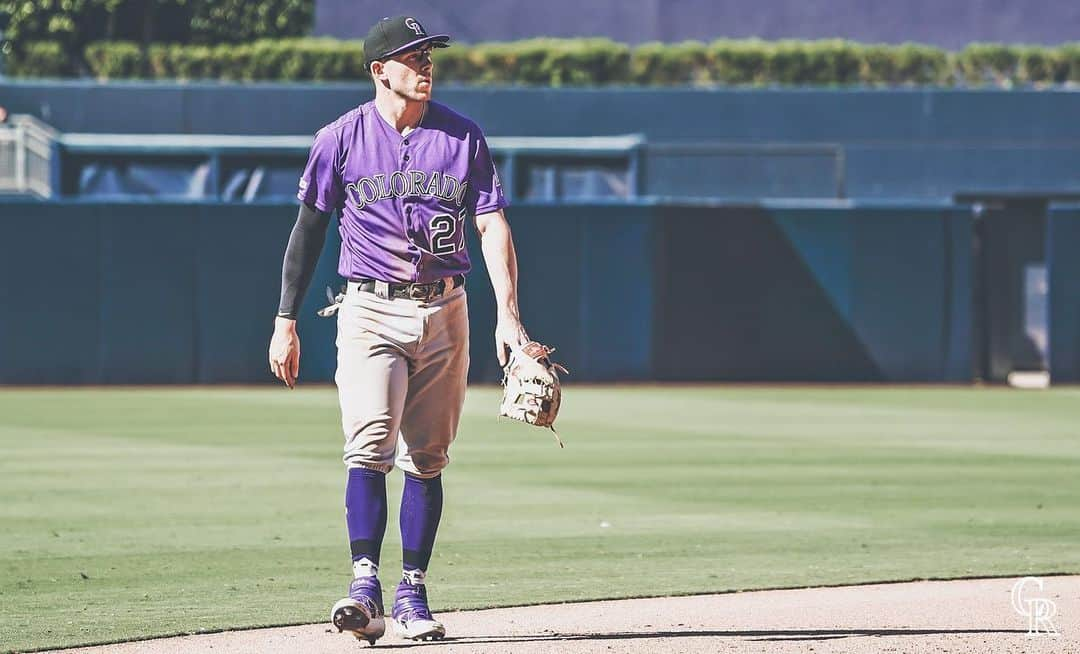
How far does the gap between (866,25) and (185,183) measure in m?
11.7

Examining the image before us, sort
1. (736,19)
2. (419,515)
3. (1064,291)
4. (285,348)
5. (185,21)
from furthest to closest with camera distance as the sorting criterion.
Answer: (736,19)
(185,21)
(1064,291)
(419,515)
(285,348)

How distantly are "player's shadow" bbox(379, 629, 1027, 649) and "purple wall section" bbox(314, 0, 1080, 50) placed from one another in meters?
22.9

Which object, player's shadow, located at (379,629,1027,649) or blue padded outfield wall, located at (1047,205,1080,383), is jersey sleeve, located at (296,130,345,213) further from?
blue padded outfield wall, located at (1047,205,1080,383)

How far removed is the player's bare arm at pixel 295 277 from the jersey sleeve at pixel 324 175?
6 centimetres

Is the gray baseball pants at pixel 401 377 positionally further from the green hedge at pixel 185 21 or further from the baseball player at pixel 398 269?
the green hedge at pixel 185 21

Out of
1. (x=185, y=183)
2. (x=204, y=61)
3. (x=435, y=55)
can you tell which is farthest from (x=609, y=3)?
(x=185, y=183)

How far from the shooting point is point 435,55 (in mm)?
25859

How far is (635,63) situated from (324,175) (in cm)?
2142

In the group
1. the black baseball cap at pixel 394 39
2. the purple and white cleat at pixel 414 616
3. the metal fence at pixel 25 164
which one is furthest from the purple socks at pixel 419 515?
the metal fence at pixel 25 164

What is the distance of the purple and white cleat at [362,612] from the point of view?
207 inches

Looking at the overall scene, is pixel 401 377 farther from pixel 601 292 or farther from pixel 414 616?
pixel 601 292

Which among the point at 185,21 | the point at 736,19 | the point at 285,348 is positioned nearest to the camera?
the point at 285,348

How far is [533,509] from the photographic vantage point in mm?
9094

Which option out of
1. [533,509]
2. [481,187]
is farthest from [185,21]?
[481,187]
